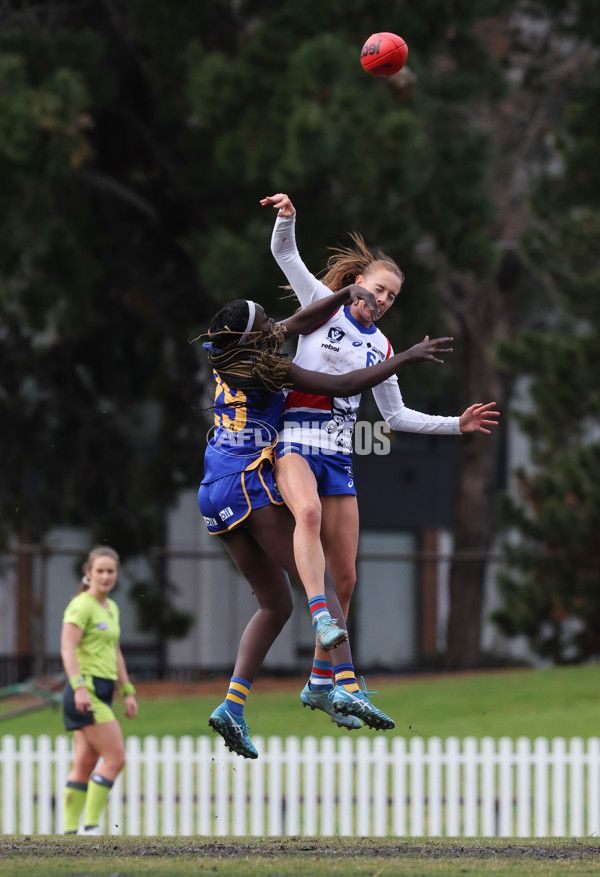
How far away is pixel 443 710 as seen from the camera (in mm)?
17641

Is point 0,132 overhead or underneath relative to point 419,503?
overhead

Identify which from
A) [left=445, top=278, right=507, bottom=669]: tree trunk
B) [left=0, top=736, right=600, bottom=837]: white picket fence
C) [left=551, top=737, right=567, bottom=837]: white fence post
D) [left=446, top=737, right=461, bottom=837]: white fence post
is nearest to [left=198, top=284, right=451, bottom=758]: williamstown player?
[left=0, top=736, right=600, bottom=837]: white picket fence

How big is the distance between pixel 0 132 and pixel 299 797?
8.49 meters

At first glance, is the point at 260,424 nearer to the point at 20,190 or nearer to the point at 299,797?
the point at 299,797

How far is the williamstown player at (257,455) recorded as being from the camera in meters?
6.41

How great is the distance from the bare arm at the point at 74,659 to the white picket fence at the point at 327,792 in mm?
2467

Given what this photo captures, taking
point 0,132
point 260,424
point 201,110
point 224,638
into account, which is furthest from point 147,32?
point 260,424

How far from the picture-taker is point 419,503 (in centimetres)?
2677

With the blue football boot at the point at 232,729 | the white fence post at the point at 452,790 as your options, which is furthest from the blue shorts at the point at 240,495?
the white fence post at the point at 452,790

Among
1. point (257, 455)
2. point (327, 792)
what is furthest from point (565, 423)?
point (257, 455)

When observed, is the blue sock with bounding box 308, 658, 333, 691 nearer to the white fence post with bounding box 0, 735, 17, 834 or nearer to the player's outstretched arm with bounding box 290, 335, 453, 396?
the player's outstretched arm with bounding box 290, 335, 453, 396

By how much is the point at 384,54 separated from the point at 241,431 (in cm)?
233

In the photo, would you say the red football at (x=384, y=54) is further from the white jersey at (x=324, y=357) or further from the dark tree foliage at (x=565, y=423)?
the dark tree foliage at (x=565, y=423)

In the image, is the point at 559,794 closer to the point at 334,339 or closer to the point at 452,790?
the point at 452,790
